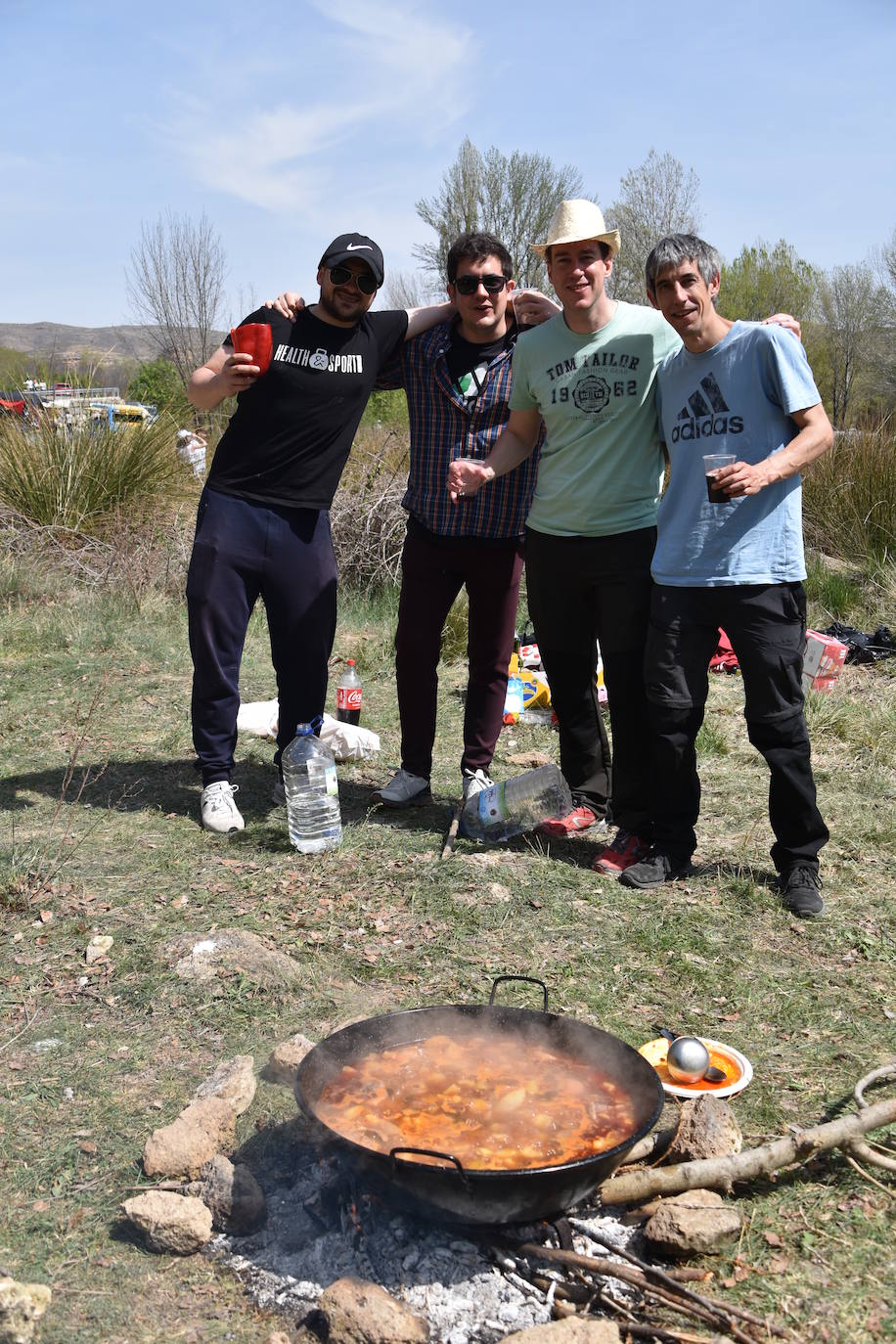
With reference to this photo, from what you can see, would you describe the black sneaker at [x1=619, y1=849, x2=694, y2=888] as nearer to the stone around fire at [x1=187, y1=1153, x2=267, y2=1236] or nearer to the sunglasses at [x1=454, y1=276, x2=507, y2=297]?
the stone around fire at [x1=187, y1=1153, x2=267, y2=1236]

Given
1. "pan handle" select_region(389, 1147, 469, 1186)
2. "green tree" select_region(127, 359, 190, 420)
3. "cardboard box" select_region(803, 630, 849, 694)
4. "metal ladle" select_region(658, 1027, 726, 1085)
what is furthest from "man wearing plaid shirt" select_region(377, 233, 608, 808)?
"green tree" select_region(127, 359, 190, 420)

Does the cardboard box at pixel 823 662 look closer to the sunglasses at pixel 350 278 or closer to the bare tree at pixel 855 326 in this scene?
the sunglasses at pixel 350 278

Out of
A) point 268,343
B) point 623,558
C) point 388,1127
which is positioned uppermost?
point 268,343

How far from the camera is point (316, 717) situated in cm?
500

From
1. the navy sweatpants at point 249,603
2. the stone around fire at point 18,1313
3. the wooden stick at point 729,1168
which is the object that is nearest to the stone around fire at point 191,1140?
the stone around fire at point 18,1313

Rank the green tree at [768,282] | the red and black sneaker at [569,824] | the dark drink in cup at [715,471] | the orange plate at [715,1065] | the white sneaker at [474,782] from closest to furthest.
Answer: the orange plate at [715,1065], the dark drink in cup at [715,471], the red and black sneaker at [569,824], the white sneaker at [474,782], the green tree at [768,282]

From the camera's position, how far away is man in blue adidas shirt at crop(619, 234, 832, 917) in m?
3.61

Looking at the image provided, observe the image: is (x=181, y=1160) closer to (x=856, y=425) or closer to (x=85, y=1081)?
(x=85, y=1081)

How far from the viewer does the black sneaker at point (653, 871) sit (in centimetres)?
413

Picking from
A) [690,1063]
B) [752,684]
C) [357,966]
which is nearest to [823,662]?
[752,684]

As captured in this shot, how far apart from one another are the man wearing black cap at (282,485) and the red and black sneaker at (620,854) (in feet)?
5.02

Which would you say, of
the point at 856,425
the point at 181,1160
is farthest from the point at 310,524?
the point at 856,425

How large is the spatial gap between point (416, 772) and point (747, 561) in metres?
1.96

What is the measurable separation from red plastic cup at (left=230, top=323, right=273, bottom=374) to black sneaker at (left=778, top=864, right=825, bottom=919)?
2.76 m
